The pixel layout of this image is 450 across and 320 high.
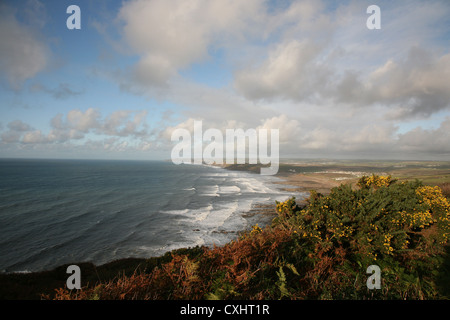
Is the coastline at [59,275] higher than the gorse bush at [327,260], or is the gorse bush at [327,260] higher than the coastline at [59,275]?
the gorse bush at [327,260]

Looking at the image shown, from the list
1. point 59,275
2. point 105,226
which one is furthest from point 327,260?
point 105,226

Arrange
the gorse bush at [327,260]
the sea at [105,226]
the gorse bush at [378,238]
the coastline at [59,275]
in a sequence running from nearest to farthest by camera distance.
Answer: the gorse bush at [327,260]
the gorse bush at [378,238]
the coastline at [59,275]
the sea at [105,226]

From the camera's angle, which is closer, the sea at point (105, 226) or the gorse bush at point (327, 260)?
the gorse bush at point (327, 260)

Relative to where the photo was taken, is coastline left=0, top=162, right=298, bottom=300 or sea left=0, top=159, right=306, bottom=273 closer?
coastline left=0, top=162, right=298, bottom=300

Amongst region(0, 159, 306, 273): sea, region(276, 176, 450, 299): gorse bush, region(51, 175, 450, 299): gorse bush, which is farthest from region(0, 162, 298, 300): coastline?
region(276, 176, 450, 299): gorse bush

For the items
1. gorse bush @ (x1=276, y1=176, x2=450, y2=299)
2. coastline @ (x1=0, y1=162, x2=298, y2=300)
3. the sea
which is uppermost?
gorse bush @ (x1=276, y1=176, x2=450, y2=299)

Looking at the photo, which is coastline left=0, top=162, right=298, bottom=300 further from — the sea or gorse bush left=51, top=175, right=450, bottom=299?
gorse bush left=51, top=175, right=450, bottom=299

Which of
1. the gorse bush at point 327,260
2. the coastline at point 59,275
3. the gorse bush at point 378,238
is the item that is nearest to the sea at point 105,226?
the coastline at point 59,275

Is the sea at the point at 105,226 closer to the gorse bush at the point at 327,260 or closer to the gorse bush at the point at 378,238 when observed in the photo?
the gorse bush at the point at 378,238

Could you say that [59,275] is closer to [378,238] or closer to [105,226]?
[105,226]
